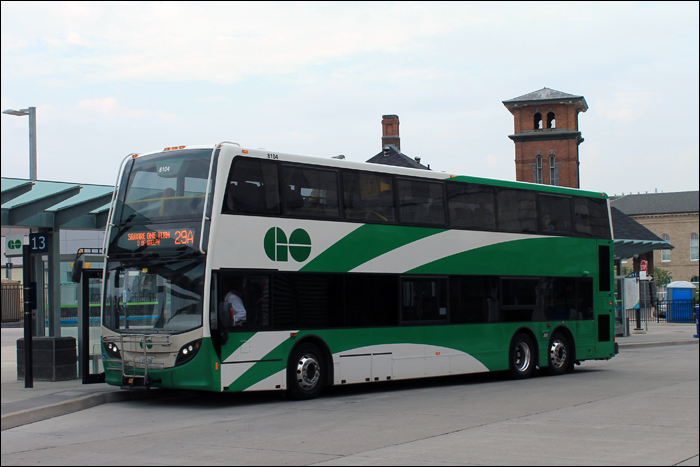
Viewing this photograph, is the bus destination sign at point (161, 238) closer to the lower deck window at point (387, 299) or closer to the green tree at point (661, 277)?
the lower deck window at point (387, 299)

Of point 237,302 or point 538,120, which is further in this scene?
point 538,120

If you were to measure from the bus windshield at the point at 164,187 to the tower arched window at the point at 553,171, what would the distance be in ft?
180

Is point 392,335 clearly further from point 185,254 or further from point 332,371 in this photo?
point 185,254

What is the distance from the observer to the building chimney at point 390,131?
208ft

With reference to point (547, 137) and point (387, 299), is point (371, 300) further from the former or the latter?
point (547, 137)

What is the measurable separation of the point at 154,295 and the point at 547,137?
57.0 m

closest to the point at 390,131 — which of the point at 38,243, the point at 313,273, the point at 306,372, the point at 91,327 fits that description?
the point at 38,243

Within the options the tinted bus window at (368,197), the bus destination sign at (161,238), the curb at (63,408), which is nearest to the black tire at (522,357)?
the tinted bus window at (368,197)

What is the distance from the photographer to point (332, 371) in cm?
1393

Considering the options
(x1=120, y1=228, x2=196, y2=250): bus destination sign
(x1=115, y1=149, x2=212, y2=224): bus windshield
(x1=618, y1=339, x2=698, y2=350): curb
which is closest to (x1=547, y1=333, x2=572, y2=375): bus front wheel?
(x1=120, y1=228, x2=196, y2=250): bus destination sign

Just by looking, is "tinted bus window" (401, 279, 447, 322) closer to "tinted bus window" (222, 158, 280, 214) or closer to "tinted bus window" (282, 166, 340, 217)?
"tinted bus window" (282, 166, 340, 217)

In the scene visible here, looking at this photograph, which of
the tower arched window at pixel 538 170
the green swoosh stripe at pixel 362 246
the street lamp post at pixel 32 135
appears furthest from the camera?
the tower arched window at pixel 538 170

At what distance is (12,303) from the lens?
38.8 metres

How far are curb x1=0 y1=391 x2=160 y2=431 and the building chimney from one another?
50.8 meters
